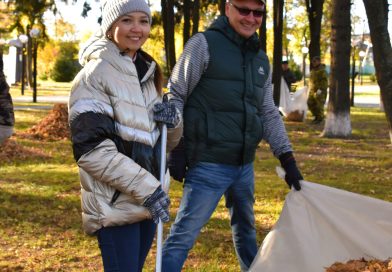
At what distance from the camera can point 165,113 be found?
119 inches

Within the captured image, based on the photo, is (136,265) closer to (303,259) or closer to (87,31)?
(303,259)

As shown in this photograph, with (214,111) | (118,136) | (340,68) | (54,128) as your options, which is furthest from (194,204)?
(340,68)

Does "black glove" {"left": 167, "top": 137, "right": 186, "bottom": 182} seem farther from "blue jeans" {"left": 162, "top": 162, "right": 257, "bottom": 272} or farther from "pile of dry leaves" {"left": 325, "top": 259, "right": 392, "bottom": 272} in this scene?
"pile of dry leaves" {"left": 325, "top": 259, "right": 392, "bottom": 272}

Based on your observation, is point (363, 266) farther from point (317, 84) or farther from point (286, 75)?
point (286, 75)

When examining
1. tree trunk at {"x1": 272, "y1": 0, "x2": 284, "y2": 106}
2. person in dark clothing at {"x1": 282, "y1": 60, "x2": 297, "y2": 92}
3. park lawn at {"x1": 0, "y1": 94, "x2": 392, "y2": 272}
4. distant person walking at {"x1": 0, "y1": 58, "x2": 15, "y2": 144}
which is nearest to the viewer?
distant person walking at {"x1": 0, "y1": 58, "x2": 15, "y2": 144}

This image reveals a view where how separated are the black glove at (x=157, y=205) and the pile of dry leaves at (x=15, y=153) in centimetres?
801

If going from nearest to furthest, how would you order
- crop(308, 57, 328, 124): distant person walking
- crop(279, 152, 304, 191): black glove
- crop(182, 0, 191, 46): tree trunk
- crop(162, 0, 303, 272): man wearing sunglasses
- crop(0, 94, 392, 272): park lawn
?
1. crop(162, 0, 303, 272): man wearing sunglasses
2. crop(279, 152, 304, 191): black glove
3. crop(0, 94, 392, 272): park lawn
4. crop(308, 57, 328, 124): distant person walking
5. crop(182, 0, 191, 46): tree trunk

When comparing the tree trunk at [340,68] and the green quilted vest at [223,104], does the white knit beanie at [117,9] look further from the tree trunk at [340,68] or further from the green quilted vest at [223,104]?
the tree trunk at [340,68]

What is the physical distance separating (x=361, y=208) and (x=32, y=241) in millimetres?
3085

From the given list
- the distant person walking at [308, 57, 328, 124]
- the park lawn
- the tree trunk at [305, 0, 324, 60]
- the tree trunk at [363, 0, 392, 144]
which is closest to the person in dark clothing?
the tree trunk at [305, 0, 324, 60]

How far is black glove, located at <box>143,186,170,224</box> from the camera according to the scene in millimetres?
2886

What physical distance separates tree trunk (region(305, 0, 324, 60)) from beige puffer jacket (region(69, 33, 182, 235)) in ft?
61.6

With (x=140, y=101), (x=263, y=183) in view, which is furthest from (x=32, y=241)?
(x=263, y=183)

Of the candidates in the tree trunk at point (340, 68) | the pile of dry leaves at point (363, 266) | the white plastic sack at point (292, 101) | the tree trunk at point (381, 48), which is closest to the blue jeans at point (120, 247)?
the pile of dry leaves at point (363, 266)
